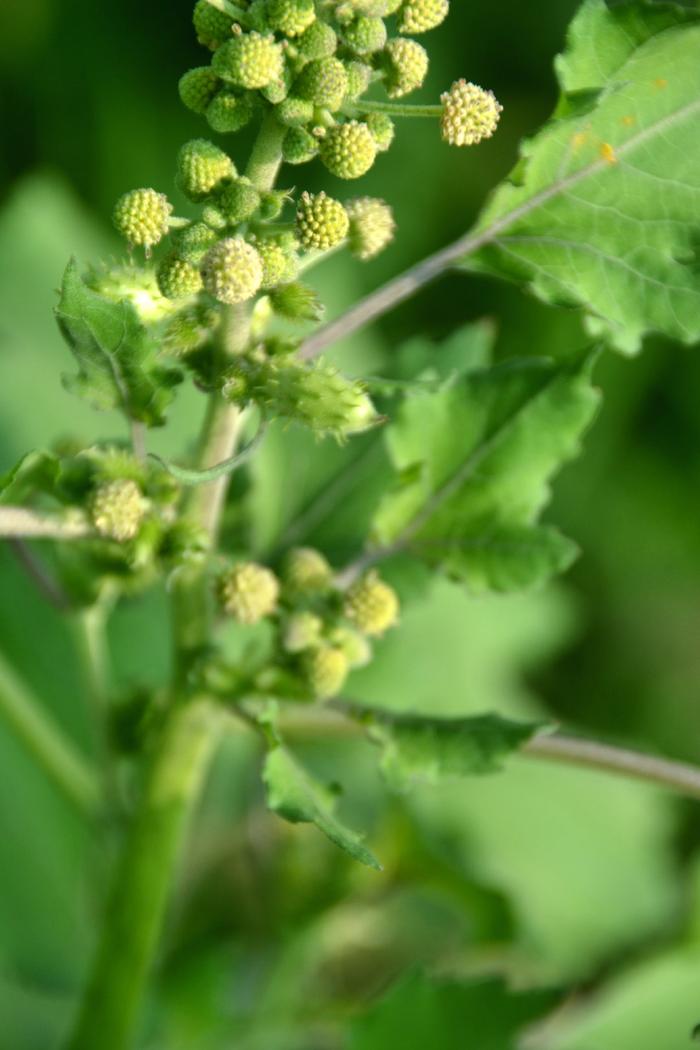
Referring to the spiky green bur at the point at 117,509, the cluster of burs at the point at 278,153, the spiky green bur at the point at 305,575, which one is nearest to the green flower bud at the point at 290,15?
the cluster of burs at the point at 278,153

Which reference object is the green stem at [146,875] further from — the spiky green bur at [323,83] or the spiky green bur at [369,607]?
the spiky green bur at [323,83]

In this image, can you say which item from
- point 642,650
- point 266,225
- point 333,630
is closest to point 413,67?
point 266,225

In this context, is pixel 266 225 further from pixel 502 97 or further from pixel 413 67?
pixel 502 97

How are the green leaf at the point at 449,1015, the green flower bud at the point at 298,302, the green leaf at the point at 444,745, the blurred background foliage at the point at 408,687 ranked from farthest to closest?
the blurred background foliage at the point at 408,687
the green leaf at the point at 449,1015
the green leaf at the point at 444,745
the green flower bud at the point at 298,302

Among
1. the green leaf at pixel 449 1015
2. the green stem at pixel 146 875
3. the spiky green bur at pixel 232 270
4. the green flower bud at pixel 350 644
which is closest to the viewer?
the spiky green bur at pixel 232 270

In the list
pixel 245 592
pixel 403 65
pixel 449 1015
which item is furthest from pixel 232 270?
pixel 449 1015

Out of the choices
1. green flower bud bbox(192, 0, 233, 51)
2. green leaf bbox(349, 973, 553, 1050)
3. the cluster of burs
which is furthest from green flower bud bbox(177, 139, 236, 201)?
green leaf bbox(349, 973, 553, 1050)
